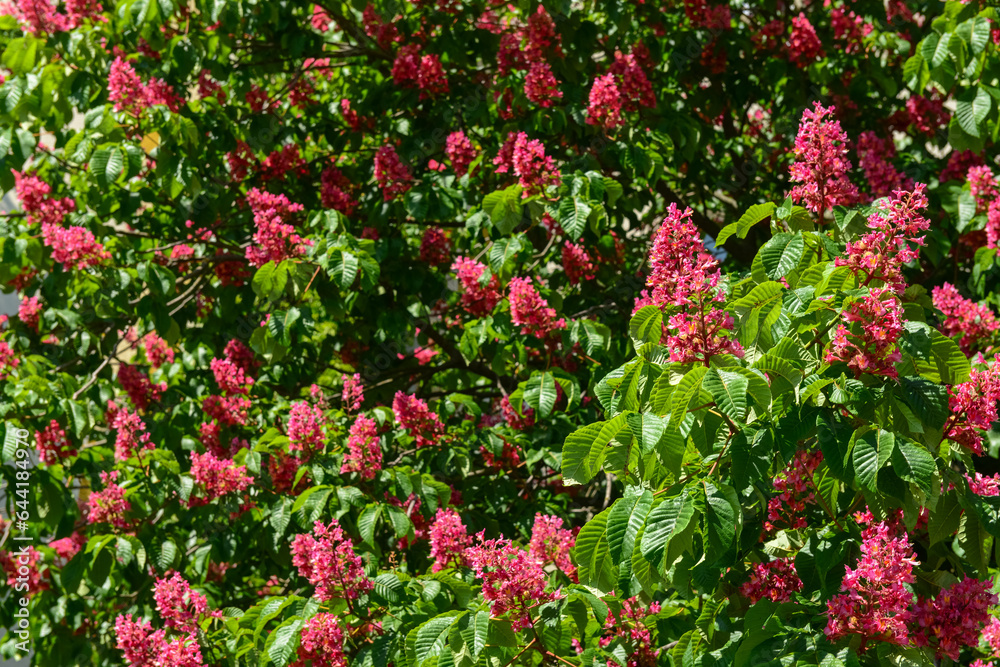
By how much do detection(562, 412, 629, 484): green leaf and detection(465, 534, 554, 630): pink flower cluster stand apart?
480mm

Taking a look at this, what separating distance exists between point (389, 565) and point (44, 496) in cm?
155

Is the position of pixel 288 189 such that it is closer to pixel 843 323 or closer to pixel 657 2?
pixel 657 2

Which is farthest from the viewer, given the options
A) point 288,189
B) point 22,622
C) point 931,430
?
point 288,189

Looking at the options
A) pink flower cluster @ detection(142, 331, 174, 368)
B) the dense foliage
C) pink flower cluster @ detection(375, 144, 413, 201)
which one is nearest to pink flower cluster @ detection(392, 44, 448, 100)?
the dense foliage

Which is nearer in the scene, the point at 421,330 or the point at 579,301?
the point at 579,301

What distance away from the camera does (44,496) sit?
3.83 metres

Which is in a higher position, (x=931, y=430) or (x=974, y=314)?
(x=974, y=314)

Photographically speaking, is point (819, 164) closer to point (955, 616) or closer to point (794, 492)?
point (794, 492)

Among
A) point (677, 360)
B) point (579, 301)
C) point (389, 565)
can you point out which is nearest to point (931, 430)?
point (677, 360)

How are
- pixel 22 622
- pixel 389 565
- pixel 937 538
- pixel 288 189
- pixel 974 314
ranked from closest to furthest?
pixel 937 538 < pixel 974 314 < pixel 389 565 < pixel 22 622 < pixel 288 189

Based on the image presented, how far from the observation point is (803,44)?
14.5 ft

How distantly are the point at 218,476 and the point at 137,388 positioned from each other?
1.29 metres

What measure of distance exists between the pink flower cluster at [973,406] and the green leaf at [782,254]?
1.57 ft

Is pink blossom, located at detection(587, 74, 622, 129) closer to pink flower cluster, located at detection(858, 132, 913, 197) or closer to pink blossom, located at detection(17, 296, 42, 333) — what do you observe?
pink flower cluster, located at detection(858, 132, 913, 197)
